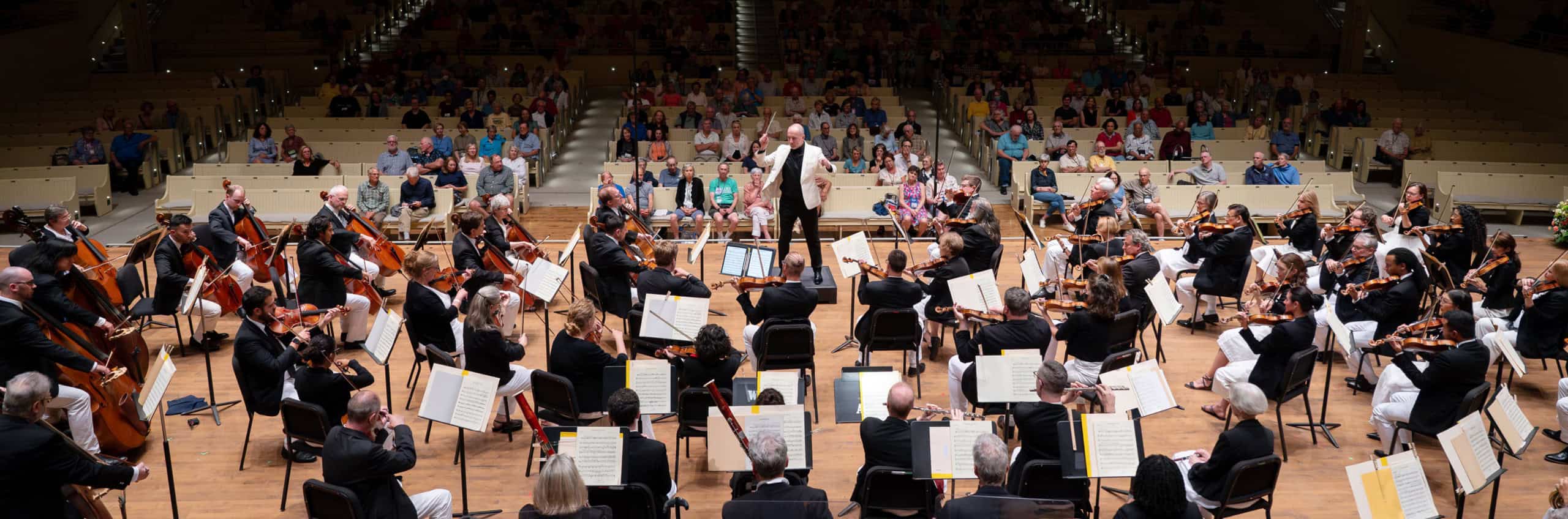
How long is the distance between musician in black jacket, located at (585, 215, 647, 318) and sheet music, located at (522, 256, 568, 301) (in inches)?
24.8

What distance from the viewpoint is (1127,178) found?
11664mm

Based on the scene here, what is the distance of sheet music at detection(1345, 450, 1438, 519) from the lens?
4.29 metres

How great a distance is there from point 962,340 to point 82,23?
15072mm

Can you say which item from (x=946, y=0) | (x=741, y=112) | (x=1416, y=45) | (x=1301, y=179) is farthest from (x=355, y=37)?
(x=1416, y=45)

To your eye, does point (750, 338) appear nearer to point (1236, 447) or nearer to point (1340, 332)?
point (1236, 447)

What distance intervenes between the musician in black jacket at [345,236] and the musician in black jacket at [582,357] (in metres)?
2.41

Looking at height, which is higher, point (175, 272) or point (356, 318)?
point (175, 272)

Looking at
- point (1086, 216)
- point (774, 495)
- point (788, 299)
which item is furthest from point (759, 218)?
point (774, 495)

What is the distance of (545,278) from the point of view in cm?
675

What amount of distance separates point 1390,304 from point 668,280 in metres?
4.23

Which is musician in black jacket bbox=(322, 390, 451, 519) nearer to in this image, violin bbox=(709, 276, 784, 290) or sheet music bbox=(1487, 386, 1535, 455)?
violin bbox=(709, 276, 784, 290)

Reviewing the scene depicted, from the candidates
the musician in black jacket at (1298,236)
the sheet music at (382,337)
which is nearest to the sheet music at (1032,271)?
the musician in black jacket at (1298,236)

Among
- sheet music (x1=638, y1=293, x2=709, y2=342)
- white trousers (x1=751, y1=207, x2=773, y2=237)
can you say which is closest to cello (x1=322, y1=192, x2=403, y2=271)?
sheet music (x1=638, y1=293, x2=709, y2=342)

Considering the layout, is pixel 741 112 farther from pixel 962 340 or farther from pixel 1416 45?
pixel 1416 45
